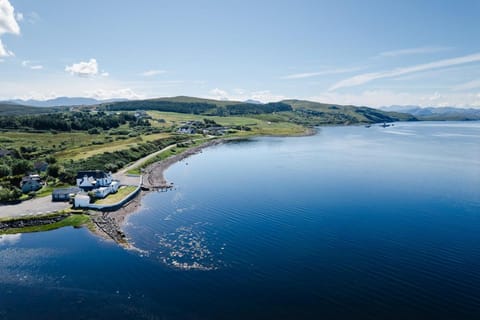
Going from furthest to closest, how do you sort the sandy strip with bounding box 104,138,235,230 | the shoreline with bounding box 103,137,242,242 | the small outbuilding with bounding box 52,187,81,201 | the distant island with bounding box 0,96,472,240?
the distant island with bounding box 0,96,472,240 → the small outbuilding with bounding box 52,187,81,201 → the sandy strip with bounding box 104,138,235,230 → the shoreline with bounding box 103,137,242,242

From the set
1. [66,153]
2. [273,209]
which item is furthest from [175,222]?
[66,153]

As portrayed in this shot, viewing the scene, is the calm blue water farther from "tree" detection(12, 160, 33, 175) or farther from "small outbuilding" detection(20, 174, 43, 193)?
"tree" detection(12, 160, 33, 175)

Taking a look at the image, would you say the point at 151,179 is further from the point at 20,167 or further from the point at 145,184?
the point at 20,167

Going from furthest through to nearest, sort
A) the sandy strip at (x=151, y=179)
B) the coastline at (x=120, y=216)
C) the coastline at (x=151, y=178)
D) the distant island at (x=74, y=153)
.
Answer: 1. the distant island at (x=74, y=153)
2. the coastline at (x=151, y=178)
3. the sandy strip at (x=151, y=179)
4. the coastline at (x=120, y=216)

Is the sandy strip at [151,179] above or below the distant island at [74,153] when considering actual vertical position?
below

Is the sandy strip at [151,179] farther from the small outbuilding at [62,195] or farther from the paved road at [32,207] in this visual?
the small outbuilding at [62,195]

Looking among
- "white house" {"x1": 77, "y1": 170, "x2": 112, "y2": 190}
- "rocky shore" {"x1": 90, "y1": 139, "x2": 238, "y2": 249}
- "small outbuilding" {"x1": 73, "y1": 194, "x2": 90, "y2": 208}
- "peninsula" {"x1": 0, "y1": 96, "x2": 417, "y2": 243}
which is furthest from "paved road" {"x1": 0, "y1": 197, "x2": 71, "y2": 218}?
"white house" {"x1": 77, "y1": 170, "x2": 112, "y2": 190}

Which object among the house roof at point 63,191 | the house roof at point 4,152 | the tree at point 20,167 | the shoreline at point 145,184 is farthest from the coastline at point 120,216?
the house roof at point 4,152
